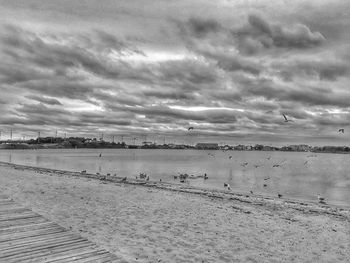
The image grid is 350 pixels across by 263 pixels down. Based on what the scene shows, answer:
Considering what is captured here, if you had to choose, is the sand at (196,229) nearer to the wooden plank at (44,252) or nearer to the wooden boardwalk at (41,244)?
the wooden boardwalk at (41,244)

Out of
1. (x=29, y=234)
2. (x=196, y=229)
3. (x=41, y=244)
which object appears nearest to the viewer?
(x=41, y=244)

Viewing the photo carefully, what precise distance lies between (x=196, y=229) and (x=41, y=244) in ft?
25.9

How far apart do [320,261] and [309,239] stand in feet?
9.82

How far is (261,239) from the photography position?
1413cm

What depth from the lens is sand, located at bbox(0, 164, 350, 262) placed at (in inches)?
459

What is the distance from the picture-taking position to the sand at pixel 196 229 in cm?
1166

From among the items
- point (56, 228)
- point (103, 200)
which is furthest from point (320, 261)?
point (103, 200)

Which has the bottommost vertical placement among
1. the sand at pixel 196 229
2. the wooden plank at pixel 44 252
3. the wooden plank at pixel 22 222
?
the sand at pixel 196 229

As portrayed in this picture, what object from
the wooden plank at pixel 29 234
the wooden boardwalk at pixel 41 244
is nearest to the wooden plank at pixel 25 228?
the wooden boardwalk at pixel 41 244

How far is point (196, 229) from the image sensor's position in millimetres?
15141

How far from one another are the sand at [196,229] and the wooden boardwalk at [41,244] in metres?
0.97

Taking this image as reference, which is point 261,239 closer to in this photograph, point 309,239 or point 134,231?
point 309,239

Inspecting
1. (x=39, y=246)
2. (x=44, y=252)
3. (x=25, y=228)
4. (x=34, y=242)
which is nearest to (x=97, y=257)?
(x=44, y=252)

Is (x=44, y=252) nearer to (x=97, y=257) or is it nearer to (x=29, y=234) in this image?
(x=97, y=257)
